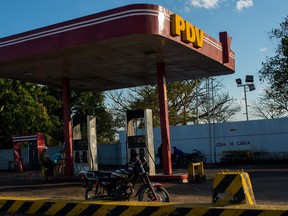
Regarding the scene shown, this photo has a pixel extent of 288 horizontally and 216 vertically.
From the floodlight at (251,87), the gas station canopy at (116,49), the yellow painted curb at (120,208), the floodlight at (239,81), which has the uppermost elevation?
the floodlight at (239,81)

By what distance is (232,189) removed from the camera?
695 centimetres

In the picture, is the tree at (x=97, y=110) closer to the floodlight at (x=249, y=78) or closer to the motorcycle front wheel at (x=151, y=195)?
the floodlight at (x=249, y=78)

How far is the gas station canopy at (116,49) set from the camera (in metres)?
12.2

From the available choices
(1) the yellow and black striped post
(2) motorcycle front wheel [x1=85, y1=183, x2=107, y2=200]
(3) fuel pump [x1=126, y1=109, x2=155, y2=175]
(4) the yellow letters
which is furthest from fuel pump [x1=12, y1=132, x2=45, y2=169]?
(1) the yellow and black striped post

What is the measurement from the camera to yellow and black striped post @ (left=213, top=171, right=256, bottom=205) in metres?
6.92

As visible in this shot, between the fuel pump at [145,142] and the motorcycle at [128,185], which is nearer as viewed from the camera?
the motorcycle at [128,185]

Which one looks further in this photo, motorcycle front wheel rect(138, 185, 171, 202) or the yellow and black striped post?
motorcycle front wheel rect(138, 185, 171, 202)

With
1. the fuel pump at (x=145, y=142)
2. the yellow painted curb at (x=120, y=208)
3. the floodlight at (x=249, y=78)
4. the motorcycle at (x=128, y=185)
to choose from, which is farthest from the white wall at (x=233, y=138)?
the yellow painted curb at (x=120, y=208)

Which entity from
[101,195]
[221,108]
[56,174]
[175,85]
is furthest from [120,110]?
[101,195]

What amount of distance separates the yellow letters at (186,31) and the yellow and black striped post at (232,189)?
249 inches

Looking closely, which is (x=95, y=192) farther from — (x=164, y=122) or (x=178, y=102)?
(x=178, y=102)

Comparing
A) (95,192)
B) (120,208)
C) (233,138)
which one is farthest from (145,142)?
(233,138)

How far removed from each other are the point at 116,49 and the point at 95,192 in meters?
5.24

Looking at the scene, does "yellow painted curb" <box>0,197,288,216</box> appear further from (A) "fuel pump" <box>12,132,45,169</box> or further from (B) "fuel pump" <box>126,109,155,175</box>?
(A) "fuel pump" <box>12,132,45,169</box>
